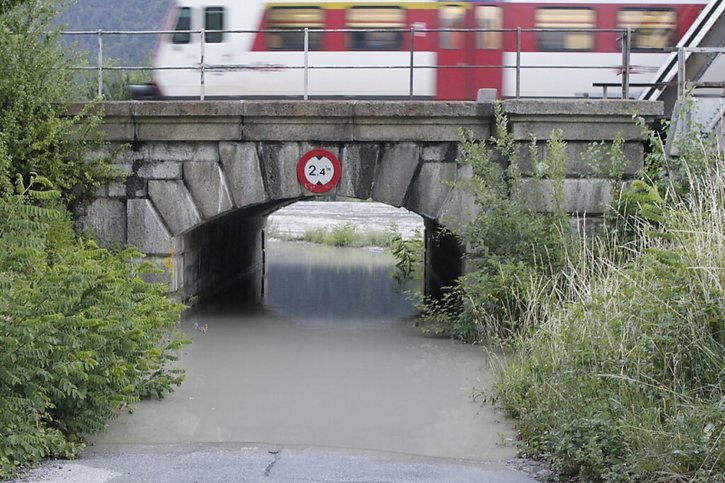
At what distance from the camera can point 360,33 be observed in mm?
18359

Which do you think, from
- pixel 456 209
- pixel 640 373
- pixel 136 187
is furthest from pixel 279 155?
pixel 640 373

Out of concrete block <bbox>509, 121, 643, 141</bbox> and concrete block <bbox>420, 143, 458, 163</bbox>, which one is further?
concrete block <bbox>420, 143, 458, 163</bbox>

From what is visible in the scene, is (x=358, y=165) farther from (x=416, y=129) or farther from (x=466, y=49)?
(x=466, y=49)

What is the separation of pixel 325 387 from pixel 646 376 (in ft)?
14.4

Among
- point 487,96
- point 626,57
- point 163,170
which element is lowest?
point 163,170

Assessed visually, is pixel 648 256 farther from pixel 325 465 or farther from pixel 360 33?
pixel 360 33

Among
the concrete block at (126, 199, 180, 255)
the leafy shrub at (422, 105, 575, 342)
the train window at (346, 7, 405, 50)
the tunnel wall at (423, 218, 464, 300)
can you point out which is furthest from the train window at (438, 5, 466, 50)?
the concrete block at (126, 199, 180, 255)

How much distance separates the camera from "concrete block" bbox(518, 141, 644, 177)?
12562 mm

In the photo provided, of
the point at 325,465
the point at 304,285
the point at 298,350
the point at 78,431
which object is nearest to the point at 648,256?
the point at 325,465

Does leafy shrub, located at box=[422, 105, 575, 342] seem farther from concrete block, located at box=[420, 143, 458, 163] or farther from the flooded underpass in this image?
the flooded underpass

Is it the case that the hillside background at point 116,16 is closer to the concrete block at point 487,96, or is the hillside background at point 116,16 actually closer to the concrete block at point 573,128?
the concrete block at point 487,96

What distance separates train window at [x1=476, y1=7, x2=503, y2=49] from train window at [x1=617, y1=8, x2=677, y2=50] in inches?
85.1

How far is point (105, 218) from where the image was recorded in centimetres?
1322

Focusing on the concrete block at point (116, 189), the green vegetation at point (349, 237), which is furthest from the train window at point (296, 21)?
the green vegetation at point (349, 237)
